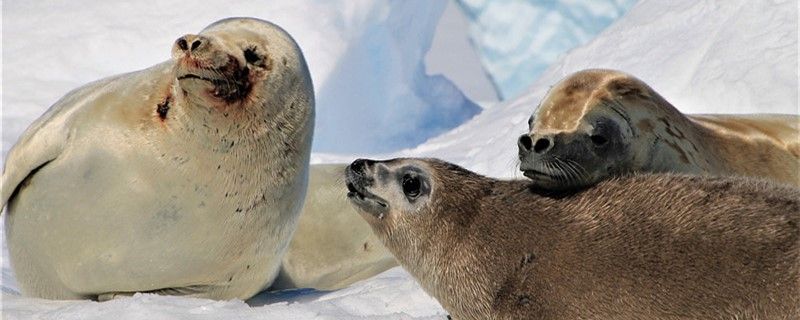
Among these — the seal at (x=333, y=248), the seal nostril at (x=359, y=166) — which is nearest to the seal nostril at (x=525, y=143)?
the seal nostril at (x=359, y=166)

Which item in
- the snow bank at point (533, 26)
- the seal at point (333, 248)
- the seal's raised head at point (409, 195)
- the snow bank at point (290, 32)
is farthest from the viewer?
the snow bank at point (533, 26)

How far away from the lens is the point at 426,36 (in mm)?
12391

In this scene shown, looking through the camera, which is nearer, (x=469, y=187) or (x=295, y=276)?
(x=469, y=187)

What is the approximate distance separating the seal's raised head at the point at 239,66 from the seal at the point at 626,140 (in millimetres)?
1033

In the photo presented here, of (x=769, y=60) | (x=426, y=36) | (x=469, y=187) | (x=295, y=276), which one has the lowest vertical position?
(x=426, y=36)

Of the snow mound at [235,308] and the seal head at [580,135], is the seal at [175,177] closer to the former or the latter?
the snow mound at [235,308]

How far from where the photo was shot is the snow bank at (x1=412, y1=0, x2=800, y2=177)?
6.54 metres

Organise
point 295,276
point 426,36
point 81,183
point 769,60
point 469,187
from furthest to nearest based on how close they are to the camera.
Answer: point 426,36
point 769,60
point 295,276
point 81,183
point 469,187

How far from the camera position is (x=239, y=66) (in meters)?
4.72

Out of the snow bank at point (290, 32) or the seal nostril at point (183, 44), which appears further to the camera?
the snow bank at point (290, 32)

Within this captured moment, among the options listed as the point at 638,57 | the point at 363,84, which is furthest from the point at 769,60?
the point at 363,84

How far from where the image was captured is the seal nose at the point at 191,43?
15.0 feet

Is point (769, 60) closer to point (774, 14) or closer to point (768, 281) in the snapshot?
point (774, 14)

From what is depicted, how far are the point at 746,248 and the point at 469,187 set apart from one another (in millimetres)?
811
